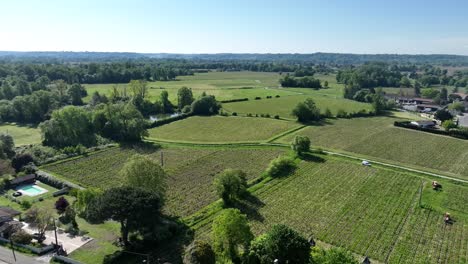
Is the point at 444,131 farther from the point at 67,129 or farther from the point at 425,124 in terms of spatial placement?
the point at 67,129

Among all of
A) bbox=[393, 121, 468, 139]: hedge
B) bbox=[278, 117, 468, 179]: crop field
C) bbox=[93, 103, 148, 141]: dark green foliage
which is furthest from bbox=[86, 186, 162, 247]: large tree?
bbox=[393, 121, 468, 139]: hedge

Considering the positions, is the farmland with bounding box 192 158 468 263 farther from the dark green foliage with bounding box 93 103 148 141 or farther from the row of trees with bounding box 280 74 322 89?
the row of trees with bounding box 280 74 322 89

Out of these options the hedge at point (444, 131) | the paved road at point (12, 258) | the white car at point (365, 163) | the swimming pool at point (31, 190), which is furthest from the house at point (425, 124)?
the paved road at point (12, 258)

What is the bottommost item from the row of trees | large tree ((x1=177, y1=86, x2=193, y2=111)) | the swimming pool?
the swimming pool

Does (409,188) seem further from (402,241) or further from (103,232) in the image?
(103,232)

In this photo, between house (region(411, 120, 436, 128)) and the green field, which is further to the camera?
house (region(411, 120, 436, 128))

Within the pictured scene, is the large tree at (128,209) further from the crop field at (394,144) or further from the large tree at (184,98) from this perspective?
the large tree at (184,98)

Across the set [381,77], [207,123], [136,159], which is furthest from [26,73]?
[381,77]

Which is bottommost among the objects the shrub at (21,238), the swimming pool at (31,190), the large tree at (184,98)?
the swimming pool at (31,190)
